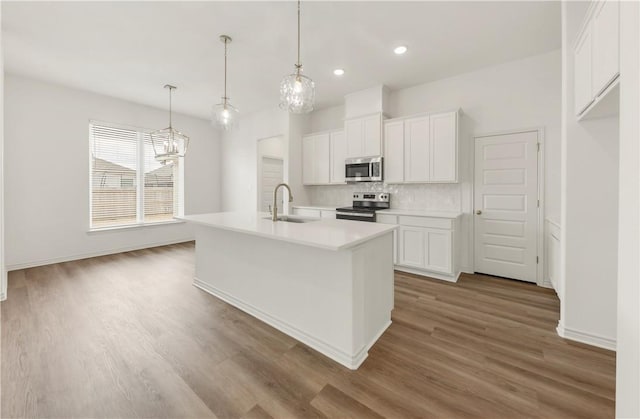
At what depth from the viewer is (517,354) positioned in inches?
77.5

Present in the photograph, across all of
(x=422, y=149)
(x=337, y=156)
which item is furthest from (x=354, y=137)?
(x=422, y=149)

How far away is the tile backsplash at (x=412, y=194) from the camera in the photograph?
4004 mm

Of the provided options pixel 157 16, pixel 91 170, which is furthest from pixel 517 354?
pixel 91 170

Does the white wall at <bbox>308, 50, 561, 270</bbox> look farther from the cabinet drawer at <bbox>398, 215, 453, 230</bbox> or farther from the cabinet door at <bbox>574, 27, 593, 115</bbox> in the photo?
the cabinet door at <bbox>574, 27, 593, 115</bbox>

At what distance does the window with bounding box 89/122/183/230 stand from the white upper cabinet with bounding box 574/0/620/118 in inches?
256

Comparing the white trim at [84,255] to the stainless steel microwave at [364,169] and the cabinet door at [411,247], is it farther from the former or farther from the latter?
the cabinet door at [411,247]

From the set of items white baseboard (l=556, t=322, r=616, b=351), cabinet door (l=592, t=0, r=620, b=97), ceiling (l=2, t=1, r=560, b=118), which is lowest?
white baseboard (l=556, t=322, r=616, b=351)

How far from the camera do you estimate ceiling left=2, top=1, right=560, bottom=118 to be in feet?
8.22

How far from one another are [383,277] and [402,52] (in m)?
2.76

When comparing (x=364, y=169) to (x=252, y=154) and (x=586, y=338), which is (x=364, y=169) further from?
(x=586, y=338)

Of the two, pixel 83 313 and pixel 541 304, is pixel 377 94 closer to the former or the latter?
pixel 541 304

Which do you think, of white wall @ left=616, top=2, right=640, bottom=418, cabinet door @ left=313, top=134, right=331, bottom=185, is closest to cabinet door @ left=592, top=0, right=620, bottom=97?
white wall @ left=616, top=2, right=640, bottom=418

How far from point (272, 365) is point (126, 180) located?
5139 mm

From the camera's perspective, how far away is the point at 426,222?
3641 millimetres
